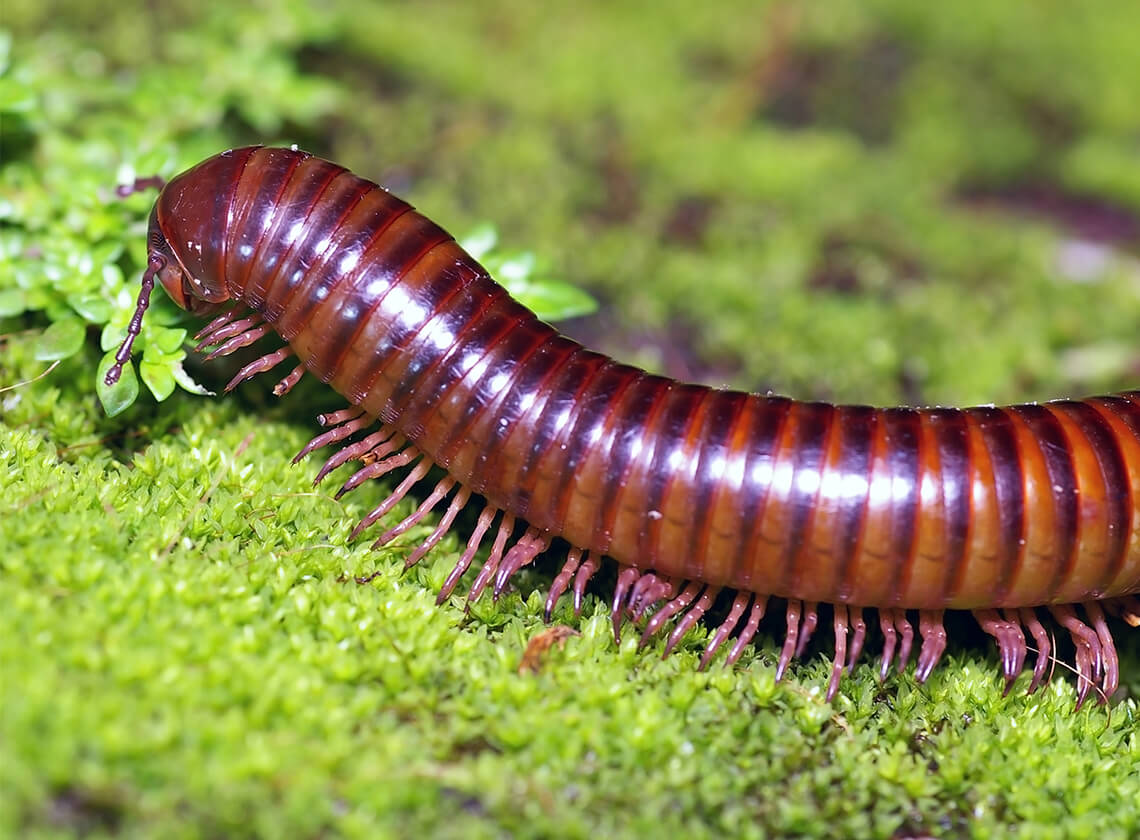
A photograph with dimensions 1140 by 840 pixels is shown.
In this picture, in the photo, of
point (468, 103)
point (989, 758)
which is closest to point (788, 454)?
point (989, 758)

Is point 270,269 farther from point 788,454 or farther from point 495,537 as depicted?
point 788,454

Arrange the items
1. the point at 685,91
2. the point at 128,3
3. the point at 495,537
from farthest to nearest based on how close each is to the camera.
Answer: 1. the point at 685,91
2. the point at 128,3
3. the point at 495,537

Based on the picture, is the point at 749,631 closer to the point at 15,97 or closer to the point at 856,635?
the point at 856,635

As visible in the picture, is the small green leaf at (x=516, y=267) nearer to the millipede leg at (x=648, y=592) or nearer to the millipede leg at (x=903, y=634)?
the millipede leg at (x=648, y=592)

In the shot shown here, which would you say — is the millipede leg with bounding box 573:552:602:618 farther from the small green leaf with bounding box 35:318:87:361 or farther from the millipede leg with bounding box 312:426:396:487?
the small green leaf with bounding box 35:318:87:361

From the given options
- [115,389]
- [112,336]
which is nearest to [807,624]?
[115,389]
